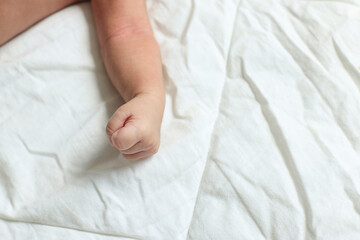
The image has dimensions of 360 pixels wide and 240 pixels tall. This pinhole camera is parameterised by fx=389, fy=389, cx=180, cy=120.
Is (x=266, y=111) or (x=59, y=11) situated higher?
(x=59, y=11)

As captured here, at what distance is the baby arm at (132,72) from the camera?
1.83 feet

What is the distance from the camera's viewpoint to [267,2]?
751 millimetres

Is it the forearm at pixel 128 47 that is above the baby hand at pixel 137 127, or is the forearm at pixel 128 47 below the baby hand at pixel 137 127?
above

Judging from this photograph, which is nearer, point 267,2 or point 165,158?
point 165,158

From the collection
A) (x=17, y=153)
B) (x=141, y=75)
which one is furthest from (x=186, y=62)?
(x=17, y=153)

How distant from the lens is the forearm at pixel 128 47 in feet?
2.09

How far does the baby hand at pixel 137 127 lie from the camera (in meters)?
0.54

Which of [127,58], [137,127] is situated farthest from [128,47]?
[137,127]

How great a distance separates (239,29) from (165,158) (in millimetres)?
294

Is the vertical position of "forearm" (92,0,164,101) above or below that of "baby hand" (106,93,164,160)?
above

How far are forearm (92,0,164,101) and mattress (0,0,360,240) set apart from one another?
0.03m

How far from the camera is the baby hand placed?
541 mm

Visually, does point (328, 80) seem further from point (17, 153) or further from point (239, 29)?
point (17, 153)

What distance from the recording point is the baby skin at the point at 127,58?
1.85 ft
